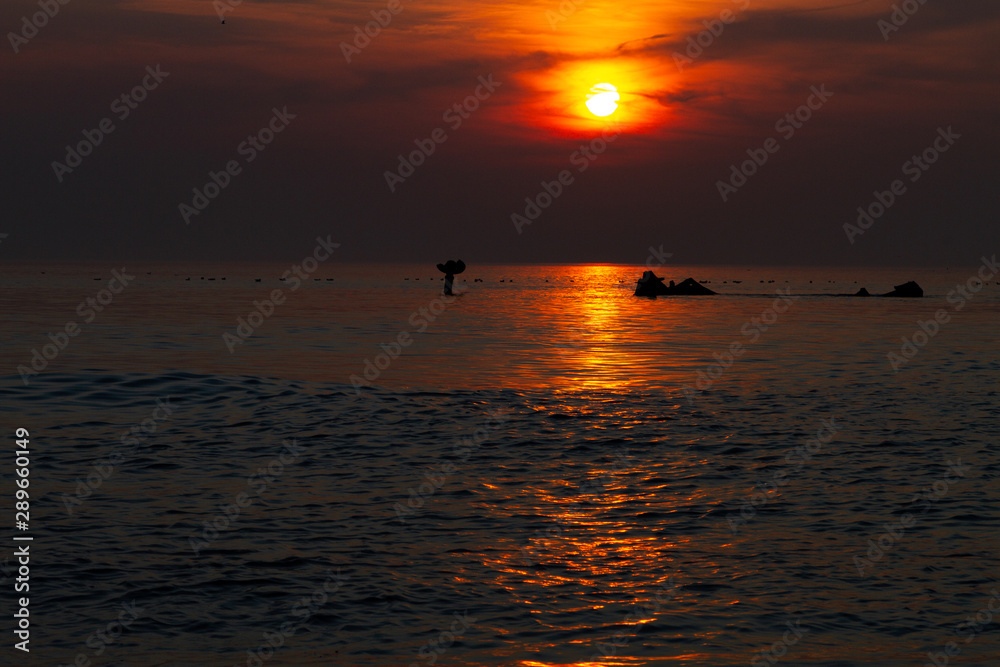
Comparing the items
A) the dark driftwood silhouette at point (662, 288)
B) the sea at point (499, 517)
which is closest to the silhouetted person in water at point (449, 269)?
the dark driftwood silhouette at point (662, 288)

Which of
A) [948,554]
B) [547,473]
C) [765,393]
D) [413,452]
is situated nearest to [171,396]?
[413,452]

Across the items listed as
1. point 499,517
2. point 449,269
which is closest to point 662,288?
point 449,269

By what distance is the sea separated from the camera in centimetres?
820

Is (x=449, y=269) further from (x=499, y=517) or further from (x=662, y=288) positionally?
(x=499, y=517)

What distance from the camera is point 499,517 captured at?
475 inches

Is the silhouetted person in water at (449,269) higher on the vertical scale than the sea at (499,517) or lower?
higher

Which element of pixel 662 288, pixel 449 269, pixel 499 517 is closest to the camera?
pixel 499 517

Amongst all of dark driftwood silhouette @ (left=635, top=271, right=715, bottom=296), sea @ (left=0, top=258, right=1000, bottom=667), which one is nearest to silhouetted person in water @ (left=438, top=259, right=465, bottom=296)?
dark driftwood silhouette @ (left=635, top=271, right=715, bottom=296)

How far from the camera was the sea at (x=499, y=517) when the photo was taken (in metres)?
8.20

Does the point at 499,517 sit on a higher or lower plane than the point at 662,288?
lower

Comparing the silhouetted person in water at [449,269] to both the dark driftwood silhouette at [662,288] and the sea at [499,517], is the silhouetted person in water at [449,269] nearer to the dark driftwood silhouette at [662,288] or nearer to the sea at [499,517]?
the dark driftwood silhouette at [662,288]

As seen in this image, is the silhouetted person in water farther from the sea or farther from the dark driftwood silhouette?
the sea

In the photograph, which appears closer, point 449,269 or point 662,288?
point 449,269

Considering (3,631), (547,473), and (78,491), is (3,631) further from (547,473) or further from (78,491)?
(547,473)
